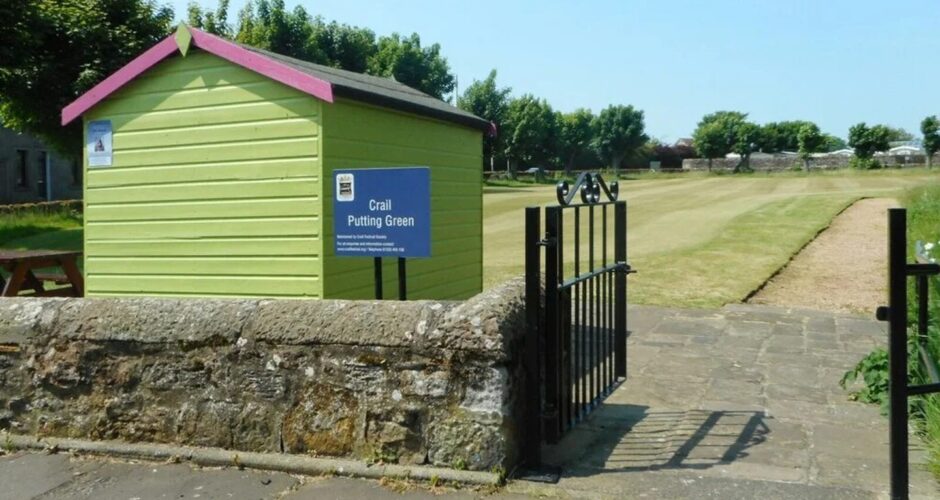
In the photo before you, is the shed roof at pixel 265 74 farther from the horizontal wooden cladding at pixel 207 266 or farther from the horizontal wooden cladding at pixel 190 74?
the horizontal wooden cladding at pixel 207 266

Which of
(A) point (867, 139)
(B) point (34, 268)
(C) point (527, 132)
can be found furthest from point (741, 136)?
(B) point (34, 268)

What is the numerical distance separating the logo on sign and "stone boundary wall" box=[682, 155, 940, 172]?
6832cm

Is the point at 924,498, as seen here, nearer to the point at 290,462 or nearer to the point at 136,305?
the point at 290,462

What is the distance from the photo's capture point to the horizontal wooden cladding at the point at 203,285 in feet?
22.6

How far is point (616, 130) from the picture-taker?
90.8m

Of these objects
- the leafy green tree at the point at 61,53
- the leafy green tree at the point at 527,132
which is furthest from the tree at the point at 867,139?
the leafy green tree at the point at 61,53

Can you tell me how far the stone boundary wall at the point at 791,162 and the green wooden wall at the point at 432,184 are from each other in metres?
65.3

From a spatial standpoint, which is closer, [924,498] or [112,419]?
[924,498]

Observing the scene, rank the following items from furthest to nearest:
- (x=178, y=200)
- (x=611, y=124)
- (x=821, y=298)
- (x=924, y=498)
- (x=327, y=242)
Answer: (x=611, y=124) → (x=821, y=298) → (x=178, y=200) → (x=327, y=242) → (x=924, y=498)

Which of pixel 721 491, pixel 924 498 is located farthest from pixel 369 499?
pixel 924 498

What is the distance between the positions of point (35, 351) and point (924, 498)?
5.00 meters

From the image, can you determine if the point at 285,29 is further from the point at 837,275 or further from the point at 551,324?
the point at 551,324

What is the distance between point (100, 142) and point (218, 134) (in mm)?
1329

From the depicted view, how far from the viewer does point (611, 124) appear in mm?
91125
